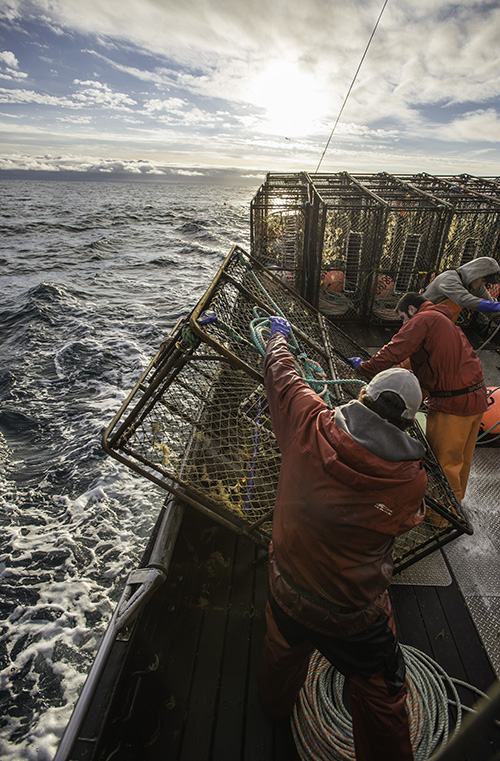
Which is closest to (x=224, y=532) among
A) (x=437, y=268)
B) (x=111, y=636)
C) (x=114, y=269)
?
(x=111, y=636)

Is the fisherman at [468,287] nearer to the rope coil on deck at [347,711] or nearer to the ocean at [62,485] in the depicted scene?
the rope coil on deck at [347,711]

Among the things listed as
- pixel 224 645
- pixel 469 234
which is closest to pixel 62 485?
pixel 224 645

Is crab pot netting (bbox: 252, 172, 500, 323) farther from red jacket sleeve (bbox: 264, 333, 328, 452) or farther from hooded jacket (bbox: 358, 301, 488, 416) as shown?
red jacket sleeve (bbox: 264, 333, 328, 452)

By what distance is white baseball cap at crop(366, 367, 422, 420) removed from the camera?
1.38 metres

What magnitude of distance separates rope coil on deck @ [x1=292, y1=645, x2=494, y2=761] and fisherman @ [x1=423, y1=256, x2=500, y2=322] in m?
2.72

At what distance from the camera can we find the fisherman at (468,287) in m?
3.14

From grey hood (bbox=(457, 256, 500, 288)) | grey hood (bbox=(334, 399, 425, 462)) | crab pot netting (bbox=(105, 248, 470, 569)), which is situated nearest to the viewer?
grey hood (bbox=(334, 399, 425, 462))

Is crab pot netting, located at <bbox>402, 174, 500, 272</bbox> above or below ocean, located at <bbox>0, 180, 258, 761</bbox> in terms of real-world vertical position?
above

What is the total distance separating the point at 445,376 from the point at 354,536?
1.86 meters

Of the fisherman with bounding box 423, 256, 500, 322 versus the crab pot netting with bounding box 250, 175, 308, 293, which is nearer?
the fisherman with bounding box 423, 256, 500, 322

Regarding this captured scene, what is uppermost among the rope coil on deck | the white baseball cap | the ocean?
the white baseball cap

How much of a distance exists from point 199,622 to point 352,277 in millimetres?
6413

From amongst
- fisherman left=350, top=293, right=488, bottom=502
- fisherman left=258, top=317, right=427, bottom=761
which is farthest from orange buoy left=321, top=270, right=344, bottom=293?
fisherman left=258, top=317, right=427, bottom=761

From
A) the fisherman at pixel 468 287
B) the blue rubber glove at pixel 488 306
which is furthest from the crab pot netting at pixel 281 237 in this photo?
the blue rubber glove at pixel 488 306
